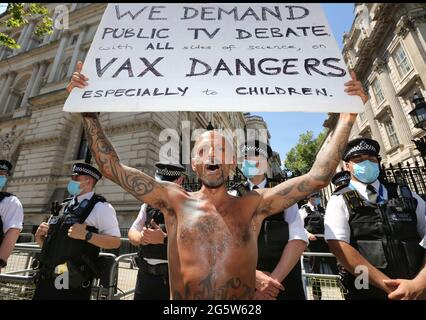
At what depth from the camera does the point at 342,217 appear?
7.79ft

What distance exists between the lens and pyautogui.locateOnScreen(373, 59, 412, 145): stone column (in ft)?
58.2

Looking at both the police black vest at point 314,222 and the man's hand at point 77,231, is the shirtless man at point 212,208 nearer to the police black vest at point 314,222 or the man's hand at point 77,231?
the man's hand at point 77,231

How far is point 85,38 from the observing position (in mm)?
20406

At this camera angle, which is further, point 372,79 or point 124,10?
point 372,79

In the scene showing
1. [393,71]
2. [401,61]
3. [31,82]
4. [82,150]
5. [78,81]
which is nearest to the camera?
[78,81]

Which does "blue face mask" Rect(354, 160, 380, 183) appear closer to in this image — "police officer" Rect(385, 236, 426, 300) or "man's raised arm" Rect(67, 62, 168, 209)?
"police officer" Rect(385, 236, 426, 300)

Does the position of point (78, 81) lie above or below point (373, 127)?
below

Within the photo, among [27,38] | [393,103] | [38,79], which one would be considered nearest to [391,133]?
[393,103]

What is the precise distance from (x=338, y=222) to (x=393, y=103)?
2237 centimetres

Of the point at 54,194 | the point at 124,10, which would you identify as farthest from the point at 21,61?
the point at 124,10

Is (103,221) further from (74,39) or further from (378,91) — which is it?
(378,91)

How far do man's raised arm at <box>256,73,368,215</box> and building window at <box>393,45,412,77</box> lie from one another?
72.1 ft

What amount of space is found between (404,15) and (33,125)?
3007 cm
